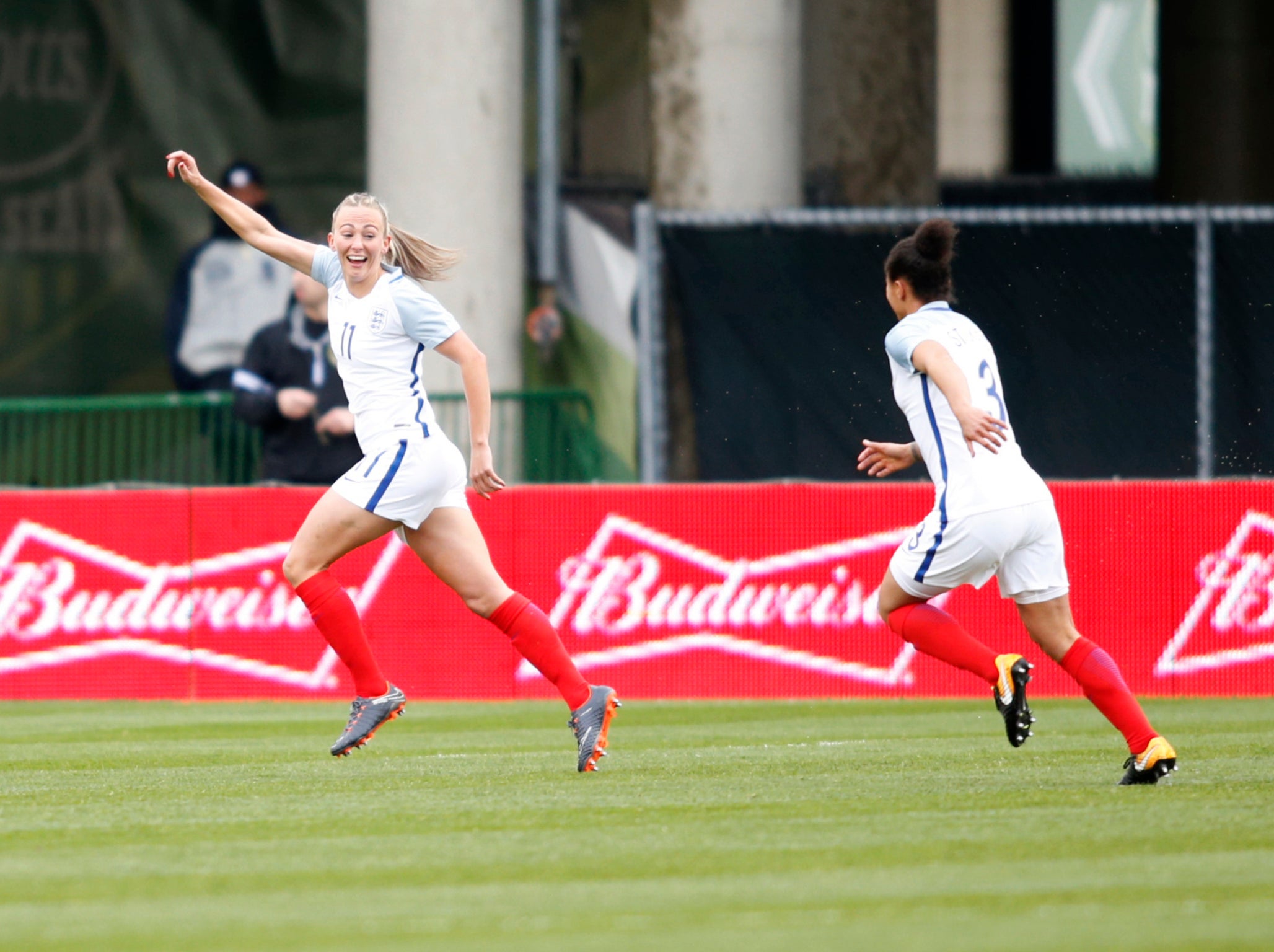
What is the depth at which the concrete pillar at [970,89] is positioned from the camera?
105ft

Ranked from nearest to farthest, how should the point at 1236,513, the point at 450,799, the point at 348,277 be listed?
the point at 450,799, the point at 348,277, the point at 1236,513

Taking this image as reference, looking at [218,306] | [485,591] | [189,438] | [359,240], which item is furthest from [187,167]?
[218,306]

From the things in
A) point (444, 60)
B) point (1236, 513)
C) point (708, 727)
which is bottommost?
point (708, 727)

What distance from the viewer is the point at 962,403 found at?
6.86 meters

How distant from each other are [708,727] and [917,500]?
2304 mm

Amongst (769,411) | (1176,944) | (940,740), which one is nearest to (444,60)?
(769,411)

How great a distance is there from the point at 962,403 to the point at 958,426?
26 centimetres

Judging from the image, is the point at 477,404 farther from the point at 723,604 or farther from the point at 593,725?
the point at 723,604

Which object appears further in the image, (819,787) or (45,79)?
(45,79)

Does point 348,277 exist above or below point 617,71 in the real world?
below

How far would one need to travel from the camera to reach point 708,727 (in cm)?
→ 1016

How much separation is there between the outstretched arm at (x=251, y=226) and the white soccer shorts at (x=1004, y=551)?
2.63 meters

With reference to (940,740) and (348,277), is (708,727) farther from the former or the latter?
(348,277)

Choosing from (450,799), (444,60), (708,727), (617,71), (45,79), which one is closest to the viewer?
(450,799)
